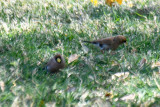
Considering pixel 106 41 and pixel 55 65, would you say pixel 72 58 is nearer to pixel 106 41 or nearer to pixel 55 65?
pixel 55 65

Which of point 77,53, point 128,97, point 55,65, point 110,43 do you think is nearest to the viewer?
point 128,97

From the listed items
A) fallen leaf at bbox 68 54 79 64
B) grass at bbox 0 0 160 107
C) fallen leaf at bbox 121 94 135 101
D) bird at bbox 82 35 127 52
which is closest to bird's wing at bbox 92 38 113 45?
bird at bbox 82 35 127 52

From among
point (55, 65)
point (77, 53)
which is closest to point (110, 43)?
point (77, 53)

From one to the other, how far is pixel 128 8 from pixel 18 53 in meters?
3.21

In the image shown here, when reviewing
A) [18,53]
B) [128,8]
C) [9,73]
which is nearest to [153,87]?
[9,73]

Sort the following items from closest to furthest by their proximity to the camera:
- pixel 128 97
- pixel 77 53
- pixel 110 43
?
pixel 128 97
pixel 77 53
pixel 110 43

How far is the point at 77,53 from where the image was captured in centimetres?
417

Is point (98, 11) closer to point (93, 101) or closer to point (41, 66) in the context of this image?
point (41, 66)

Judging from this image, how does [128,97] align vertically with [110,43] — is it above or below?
below

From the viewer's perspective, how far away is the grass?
258 cm

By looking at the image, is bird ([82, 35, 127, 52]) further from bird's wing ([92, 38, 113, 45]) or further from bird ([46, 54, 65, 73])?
bird ([46, 54, 65, 73])

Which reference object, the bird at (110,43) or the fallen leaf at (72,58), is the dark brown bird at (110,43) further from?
the fallen leaf at (72,58)

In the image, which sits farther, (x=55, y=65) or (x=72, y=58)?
(x=72, y=58)

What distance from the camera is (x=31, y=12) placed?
632 cm
